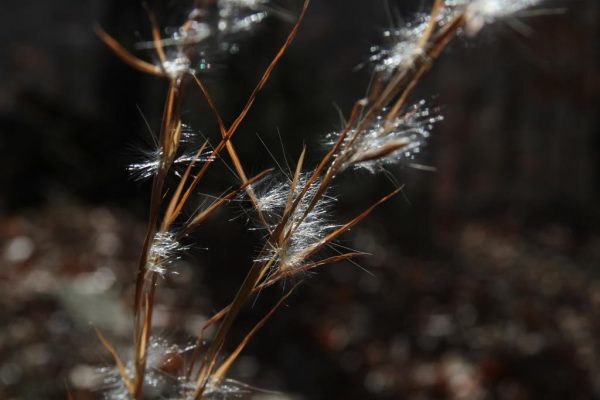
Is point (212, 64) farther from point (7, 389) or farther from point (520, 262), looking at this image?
point (520, 262)

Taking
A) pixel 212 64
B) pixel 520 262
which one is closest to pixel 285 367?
pixel 212 64

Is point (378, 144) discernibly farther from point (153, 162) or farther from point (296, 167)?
point (153, 162)

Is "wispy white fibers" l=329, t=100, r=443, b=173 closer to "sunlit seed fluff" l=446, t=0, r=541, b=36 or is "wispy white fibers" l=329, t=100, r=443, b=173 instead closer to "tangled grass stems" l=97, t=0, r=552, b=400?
"tangled grass stems" l=97, t=0, r=552, b=400

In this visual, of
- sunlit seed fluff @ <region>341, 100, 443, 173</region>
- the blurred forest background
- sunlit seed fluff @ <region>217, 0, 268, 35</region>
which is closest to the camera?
sunlit seed fluff @ <region>341, 100, 443, 173</region>

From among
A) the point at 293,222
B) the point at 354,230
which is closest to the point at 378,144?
the point at 293,222

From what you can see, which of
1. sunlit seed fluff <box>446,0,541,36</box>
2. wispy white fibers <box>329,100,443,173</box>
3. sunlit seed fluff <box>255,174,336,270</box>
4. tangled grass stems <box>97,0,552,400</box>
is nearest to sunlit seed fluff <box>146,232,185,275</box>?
tangled grass stems <box>97,0,552,400</box>
